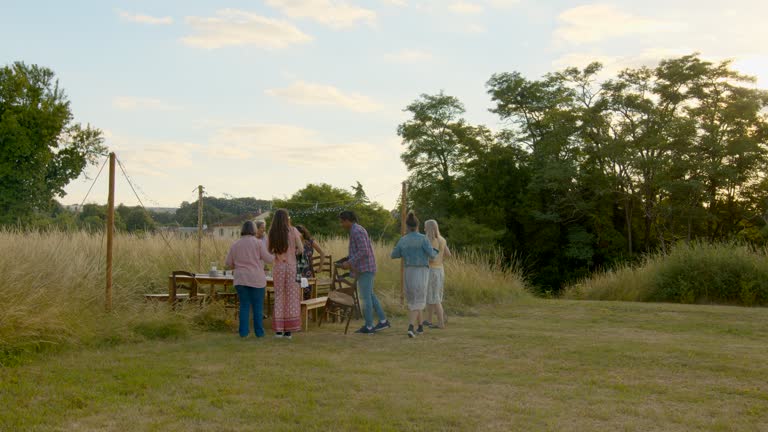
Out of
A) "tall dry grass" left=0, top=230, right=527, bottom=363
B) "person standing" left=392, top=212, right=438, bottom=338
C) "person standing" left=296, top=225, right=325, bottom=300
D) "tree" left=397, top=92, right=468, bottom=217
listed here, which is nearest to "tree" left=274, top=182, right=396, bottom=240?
"tree" left=397, top=92, right=468, bottom=217

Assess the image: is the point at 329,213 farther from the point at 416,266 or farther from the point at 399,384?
the point at 399,384

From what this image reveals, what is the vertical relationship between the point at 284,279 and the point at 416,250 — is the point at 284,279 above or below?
below

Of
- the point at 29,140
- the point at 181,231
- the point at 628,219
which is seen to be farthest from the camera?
the point at 628,219

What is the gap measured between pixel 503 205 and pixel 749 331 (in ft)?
99.4

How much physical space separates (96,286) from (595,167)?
3349cm

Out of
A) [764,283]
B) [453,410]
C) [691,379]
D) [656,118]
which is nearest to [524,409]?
[453,410]

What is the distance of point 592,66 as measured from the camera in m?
39.6

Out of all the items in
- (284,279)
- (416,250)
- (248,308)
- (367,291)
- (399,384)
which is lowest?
(399,384)

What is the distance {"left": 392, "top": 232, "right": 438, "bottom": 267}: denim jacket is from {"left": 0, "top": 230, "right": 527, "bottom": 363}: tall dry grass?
288cm

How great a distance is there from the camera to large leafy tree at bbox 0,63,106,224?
31.0 metres

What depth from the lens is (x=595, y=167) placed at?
39188 millimetres

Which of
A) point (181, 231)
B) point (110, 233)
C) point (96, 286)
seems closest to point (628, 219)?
point (181, 231)

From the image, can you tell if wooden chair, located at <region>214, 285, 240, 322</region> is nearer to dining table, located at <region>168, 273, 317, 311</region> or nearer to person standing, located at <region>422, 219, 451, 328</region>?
dining table, located at <region>168, 273, 317, 311</region>

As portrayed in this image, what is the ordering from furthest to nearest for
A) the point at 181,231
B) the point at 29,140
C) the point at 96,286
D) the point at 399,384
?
1. the point at 29,140
2. the point at 181,231
3. the point at 96,286
4. the point at 399,384
